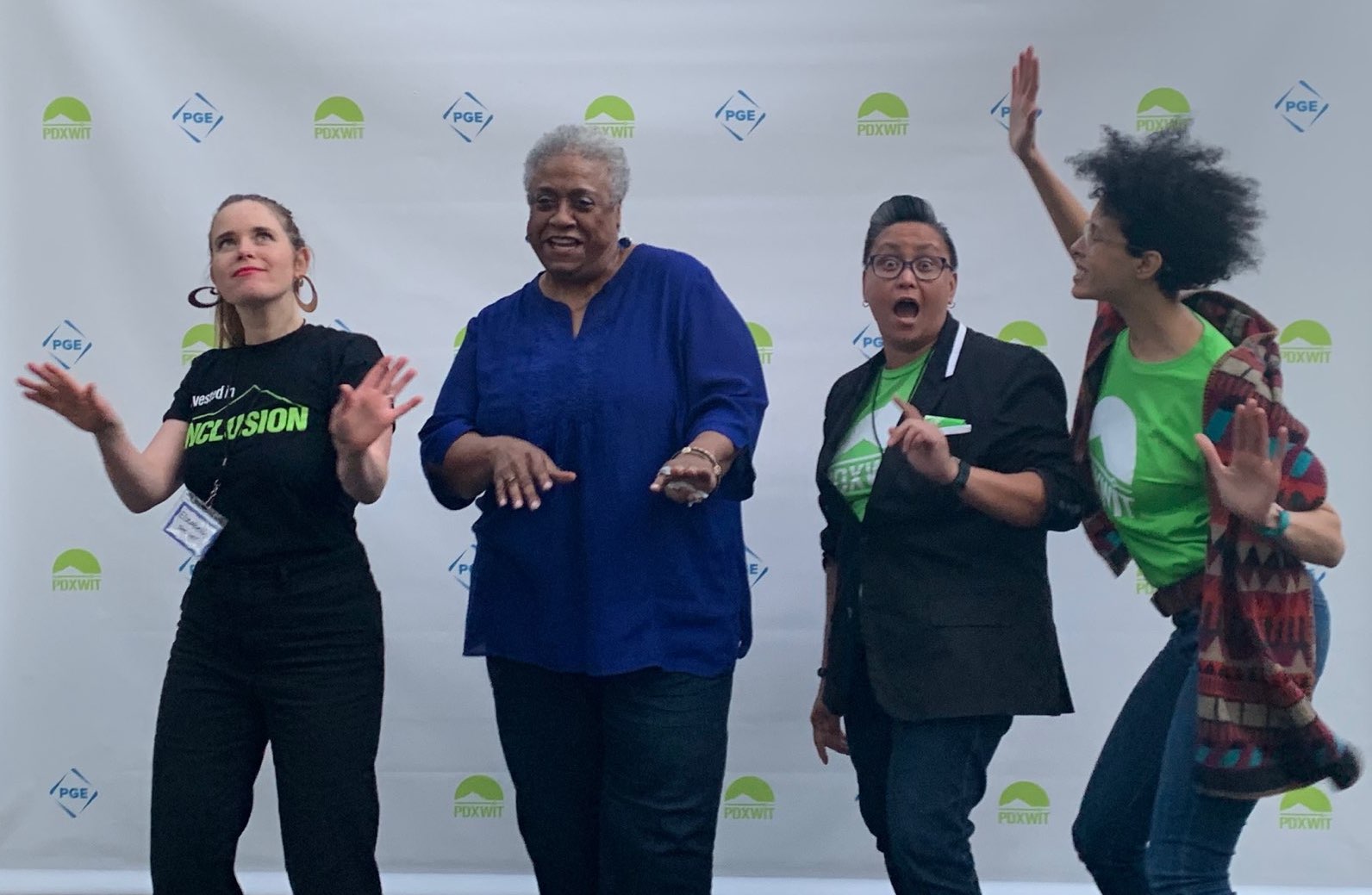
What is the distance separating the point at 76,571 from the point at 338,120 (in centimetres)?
136

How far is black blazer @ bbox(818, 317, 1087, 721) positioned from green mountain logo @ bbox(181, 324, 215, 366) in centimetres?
187

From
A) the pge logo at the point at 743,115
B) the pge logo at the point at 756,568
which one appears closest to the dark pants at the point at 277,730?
the pge logo at the point at 756,568

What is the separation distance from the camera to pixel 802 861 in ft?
10.3

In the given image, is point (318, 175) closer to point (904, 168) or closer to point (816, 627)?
point (904, 168)

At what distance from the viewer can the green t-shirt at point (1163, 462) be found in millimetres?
2006

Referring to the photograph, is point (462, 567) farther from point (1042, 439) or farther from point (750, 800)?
point (1042, 439)

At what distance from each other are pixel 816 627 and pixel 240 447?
1550mm

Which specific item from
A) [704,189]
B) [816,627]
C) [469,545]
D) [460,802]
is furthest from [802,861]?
[704,189]

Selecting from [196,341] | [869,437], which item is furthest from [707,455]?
[196,341]

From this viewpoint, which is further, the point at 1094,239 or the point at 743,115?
the point at 743,115

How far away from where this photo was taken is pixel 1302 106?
2.93m

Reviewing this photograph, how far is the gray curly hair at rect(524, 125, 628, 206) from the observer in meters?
2.16

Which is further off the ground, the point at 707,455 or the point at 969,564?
the point at 707,455

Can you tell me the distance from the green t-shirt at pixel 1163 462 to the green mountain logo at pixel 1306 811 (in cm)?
137
